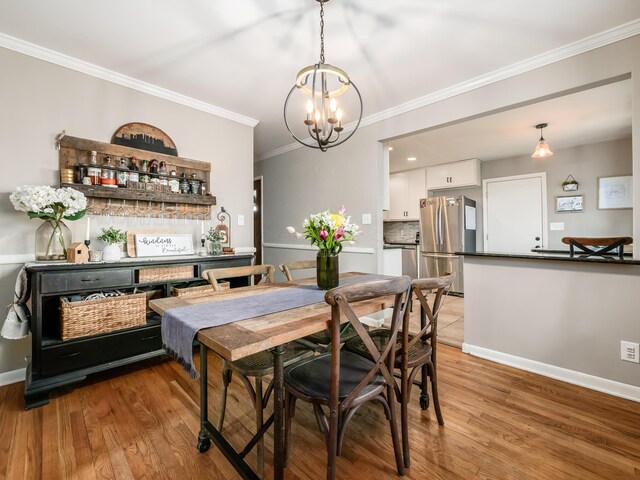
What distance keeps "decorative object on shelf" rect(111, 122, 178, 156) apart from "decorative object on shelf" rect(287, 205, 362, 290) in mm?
1917

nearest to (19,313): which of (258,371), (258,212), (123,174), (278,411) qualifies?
(123,174)

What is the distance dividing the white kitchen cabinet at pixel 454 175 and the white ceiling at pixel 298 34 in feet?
9.70

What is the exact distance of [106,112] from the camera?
8.13ft

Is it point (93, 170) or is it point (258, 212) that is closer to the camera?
point (93, 170)

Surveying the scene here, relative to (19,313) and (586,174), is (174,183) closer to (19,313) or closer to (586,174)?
(19,313)

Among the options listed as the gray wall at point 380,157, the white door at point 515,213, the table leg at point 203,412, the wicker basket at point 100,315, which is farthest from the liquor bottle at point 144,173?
the white door at point 515,213

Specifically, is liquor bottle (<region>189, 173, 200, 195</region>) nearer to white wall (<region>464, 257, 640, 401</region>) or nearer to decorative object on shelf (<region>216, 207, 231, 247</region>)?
decorative object on shelf (<region>216, 207, 231, 247</region>)

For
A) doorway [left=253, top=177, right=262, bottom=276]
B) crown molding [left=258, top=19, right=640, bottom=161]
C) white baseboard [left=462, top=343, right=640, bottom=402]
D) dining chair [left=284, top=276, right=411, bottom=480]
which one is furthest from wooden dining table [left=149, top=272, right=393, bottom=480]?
doorway [left=253, top=177, right=262, bottom=276]

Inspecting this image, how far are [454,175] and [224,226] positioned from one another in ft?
13.9

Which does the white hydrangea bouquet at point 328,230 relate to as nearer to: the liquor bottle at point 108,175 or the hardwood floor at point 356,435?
the hardwood floor at point 356,435

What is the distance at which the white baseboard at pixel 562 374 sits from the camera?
1925 mm

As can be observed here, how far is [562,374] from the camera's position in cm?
216

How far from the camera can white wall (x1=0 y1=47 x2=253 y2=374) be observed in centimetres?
207

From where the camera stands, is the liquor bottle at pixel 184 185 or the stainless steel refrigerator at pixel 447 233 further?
the stainless steel refrigerator at pixel 447 233
